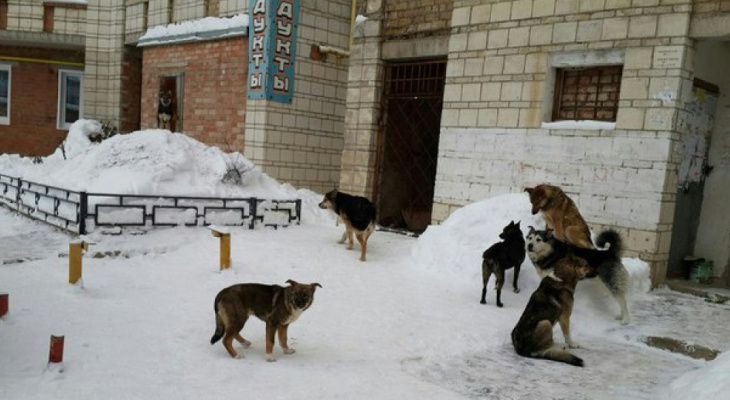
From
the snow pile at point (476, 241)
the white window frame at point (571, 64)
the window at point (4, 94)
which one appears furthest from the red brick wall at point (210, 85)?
the white window frame at point (571, 64)

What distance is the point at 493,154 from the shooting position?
31.2 ft

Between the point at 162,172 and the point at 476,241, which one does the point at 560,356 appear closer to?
the point at 476,241

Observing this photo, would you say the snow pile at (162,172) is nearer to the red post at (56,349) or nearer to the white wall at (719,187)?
the red post at (56,349)

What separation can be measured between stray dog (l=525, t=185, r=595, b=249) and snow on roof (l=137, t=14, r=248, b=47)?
29.1 ft

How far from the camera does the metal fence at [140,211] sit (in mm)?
8688

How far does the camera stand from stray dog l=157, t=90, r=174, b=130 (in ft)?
48.4

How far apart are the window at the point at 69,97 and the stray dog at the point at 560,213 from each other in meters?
16.8

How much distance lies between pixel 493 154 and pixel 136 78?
12785 mm

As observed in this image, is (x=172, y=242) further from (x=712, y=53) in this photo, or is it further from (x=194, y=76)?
(x=712, y=53)

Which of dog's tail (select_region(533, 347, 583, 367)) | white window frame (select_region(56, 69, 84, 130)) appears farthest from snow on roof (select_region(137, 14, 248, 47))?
dog's tail (select_region(533, 347, 583, 367))

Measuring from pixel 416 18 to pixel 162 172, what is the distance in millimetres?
6133

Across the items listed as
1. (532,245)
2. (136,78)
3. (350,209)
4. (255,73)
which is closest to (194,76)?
(255,73)

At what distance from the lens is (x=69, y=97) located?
60.5 ft

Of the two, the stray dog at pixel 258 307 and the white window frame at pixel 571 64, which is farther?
the white window frame at pixel 571 64
